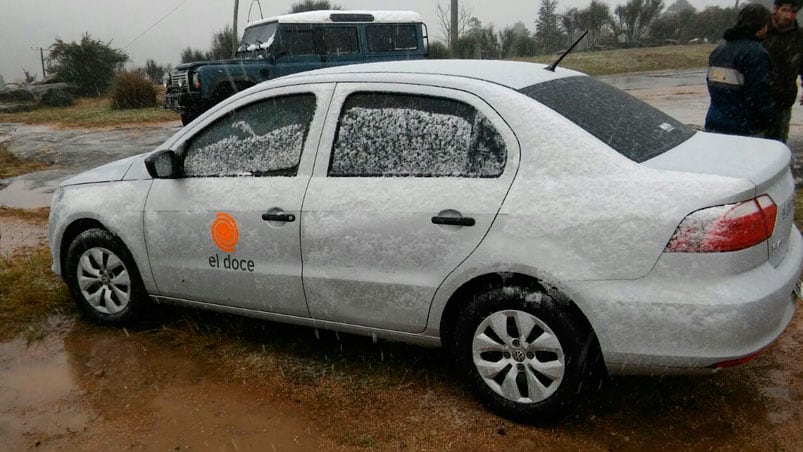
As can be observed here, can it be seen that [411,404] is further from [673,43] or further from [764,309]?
[673,43]

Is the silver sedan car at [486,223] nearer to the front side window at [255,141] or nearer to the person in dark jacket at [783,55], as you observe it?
the front side window at [255,141]

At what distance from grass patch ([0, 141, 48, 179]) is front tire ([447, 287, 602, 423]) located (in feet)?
31.4

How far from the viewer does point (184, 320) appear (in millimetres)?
4074

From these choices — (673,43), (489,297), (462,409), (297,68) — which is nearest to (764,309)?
(489,297)

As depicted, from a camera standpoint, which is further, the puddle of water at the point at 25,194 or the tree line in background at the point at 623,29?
the tree line in background at the point at 623,29

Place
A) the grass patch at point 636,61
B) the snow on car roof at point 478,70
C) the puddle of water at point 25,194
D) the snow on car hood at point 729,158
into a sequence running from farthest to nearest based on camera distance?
the grass patch at point 636,61, the puddle of water at point 25,194, the snow on car roof at point 478,70, the snow on car hood at point 729,158

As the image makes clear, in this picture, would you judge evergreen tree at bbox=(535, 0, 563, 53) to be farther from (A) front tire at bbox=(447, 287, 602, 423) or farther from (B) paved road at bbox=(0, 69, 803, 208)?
(A) front tire at bbox=(447, 287, 602, 423)

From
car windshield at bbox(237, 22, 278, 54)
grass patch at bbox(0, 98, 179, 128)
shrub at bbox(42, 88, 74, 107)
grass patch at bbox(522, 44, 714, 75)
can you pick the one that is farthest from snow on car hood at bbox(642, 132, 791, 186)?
shrub at bbox(42, 88, 74, 107)

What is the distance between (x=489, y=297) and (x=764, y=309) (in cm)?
102

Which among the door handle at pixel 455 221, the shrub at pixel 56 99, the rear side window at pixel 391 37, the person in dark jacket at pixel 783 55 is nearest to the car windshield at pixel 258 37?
the rear side window at pixel 391 37

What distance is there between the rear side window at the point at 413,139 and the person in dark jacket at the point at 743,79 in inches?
103

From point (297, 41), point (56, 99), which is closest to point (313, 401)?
point (297, 41)

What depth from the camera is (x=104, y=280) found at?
3.93 metres

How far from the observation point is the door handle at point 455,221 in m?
2.70
